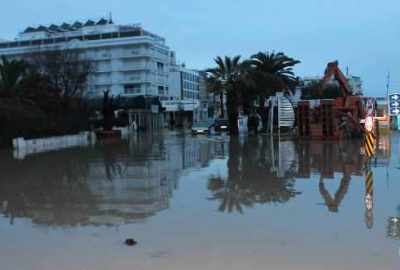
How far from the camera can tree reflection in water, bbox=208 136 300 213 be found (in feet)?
39.6

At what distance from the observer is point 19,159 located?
2559 cm

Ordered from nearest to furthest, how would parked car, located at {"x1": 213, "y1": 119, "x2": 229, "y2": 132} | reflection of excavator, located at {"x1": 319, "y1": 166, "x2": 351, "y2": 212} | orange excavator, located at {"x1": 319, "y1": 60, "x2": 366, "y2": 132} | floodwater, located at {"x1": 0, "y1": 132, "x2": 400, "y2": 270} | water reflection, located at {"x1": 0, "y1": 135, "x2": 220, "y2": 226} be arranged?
floodwater, located at {"x1": 0, "y1": 132, "x2": 400, "y2": 270} < water reflection, located at {"x1": 0, "y1": 135, "x2": 220, "y2": 226} < reflection of excavator, located at {"x1": 319, "y1": 166, "x2": 351, "y2": 212} < orange excavator, located at {"x1": 319, "y1": 60, "x2": 366, "y2": 132} < parked car, located at {"x1": 213, "y1": 119, "x2": 229, "y2": 132}

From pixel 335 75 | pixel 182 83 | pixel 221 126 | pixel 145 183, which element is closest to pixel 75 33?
pixel 182 83

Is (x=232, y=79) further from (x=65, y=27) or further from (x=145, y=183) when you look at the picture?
(x=65, y=27)

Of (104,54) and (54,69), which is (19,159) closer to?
(54,69)

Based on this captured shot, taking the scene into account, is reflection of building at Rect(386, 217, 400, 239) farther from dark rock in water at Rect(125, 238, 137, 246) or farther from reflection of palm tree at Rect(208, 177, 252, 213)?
dark rock in water at Rect(125, 238, 137, 246)

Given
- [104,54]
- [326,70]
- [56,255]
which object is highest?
[104,54]

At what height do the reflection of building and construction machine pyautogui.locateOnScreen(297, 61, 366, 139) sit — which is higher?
construction machine pyautogui.locateOnScreen(297, 61, 366, 139)

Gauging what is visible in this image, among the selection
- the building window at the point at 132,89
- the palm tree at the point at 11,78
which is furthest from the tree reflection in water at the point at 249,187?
the building window at the point at 132,89

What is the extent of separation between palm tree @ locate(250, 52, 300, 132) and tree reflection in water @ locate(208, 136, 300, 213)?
101 feet

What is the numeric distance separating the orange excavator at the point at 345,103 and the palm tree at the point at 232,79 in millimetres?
11239

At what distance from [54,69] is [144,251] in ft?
148

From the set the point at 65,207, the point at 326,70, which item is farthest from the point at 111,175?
the point at 326,70

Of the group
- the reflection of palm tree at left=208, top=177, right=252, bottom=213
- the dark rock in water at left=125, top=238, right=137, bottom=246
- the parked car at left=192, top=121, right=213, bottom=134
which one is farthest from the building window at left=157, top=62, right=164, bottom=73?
the dark rock in water at left=125, top=238, right=137, bottom=246
